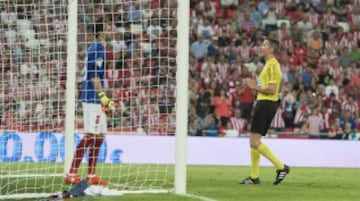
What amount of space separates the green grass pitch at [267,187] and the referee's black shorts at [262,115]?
0.85 meters

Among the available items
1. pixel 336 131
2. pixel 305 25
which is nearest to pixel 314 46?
pixel 305 25

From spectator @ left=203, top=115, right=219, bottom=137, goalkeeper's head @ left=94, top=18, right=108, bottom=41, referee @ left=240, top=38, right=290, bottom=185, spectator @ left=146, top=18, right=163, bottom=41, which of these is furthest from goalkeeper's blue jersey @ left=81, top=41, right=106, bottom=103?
spectator @ left=203, top=115, right=219, bottom=137

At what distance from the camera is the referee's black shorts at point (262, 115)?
14.1 m

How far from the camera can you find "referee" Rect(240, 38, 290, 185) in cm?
1394

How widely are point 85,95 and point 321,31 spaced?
15.4 meters

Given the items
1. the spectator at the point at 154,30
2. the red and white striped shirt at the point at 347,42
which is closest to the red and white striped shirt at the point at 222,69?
the red and white striped shirt at the point at 347,42

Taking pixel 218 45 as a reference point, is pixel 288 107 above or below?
below

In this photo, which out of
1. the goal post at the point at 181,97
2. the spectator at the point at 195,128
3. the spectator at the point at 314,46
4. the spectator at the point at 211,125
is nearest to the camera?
the goal post at the point at 181,97

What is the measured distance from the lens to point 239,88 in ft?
77.3

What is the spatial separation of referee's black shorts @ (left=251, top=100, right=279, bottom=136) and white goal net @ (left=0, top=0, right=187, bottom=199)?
152 cm

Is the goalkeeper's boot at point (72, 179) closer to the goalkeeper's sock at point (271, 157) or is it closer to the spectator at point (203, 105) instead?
the goalkeeper's sock at point (271, 157)

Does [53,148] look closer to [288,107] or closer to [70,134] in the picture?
[70,134]

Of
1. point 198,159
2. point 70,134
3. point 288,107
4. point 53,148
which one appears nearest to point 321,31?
point 288,107

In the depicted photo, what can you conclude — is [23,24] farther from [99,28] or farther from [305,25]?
[305,25]
